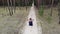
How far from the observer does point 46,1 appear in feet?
38.9

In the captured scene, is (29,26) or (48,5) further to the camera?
(48,5)

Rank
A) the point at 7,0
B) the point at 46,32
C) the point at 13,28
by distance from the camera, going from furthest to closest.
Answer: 1. the point at 7,0
2. the point at 13,28
3. the point at 46,32

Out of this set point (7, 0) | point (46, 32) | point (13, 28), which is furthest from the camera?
point (7, 0)

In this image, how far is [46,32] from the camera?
5.92 meters

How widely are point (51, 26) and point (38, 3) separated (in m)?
4.76

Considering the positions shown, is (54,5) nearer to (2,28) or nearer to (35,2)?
(35,2)

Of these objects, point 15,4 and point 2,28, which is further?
point 15,4

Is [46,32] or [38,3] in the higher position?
[38,3]

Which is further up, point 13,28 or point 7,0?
point 7,0

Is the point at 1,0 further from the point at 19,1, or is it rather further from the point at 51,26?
the point at 51,26

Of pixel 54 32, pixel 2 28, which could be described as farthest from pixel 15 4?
pixel 54 32

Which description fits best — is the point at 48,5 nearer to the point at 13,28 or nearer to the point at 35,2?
the point at 35,2

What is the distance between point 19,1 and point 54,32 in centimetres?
616

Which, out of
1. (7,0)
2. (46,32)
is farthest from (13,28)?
(7,0)
